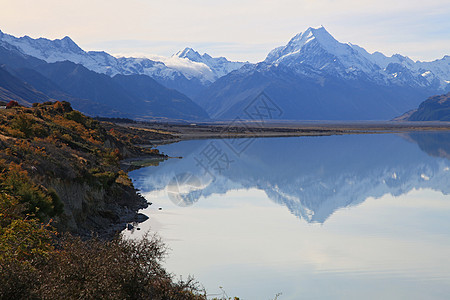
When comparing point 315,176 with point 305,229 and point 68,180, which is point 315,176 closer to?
point 305,229

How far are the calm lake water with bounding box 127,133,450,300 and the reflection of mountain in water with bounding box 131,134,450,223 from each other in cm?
20

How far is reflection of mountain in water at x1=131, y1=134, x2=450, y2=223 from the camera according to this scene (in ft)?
159

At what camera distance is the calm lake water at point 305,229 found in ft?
71.7

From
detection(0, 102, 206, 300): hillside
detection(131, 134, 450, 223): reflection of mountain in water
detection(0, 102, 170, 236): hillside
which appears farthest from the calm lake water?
detection(0, 102, 206, 300): hillside

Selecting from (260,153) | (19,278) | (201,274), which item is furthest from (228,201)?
(260,153)

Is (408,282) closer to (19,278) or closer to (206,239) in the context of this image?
(206,239)

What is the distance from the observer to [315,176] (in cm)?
6638

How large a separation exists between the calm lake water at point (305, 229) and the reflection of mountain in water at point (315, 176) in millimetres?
201

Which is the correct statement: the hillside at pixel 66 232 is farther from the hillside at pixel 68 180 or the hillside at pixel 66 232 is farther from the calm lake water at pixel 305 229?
the calm lake water at pixel 305 229

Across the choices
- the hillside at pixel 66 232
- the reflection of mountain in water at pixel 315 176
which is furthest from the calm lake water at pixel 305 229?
the hillside at pixel 66 232

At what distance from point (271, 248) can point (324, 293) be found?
6981 millimetres

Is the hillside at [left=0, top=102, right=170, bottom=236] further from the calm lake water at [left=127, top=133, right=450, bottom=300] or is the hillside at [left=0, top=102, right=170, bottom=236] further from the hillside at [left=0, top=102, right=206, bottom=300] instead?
the calm lake water at [left=127, top=133, right=450, bottom=300]

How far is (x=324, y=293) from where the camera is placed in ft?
67.6

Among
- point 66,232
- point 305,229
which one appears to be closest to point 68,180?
point 66,232
